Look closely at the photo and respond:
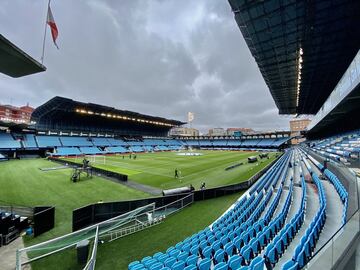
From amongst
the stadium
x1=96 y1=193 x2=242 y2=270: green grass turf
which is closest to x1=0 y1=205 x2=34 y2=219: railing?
the stadium

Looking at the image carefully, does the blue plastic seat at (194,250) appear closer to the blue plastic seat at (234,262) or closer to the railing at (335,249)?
the blue plastic seat at (234,262)

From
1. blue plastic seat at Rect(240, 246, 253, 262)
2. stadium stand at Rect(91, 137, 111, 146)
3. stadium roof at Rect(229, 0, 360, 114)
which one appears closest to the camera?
blue plastic seat at Rect(240, 246, 253, 262)

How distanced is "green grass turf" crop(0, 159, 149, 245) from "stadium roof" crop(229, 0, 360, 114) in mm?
18711

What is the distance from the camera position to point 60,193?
16719 millimetres

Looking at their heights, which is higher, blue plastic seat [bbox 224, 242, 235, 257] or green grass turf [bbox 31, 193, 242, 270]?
blue plastic seat [bbox 224, 242, 235, 257]

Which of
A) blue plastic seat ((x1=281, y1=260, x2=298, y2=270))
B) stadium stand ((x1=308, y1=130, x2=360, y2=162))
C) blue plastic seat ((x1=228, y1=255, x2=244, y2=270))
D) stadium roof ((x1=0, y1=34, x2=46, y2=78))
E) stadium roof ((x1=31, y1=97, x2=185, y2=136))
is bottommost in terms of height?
blue plastic seat ((x1=228, y1=255, x2=244, y2=270))

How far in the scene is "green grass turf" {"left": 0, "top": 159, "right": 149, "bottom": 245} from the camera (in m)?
12.5

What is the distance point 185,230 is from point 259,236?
16.3 ft

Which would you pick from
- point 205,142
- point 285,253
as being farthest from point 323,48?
point 205,142

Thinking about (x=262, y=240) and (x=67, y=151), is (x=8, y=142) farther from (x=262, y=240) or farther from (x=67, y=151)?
(x=262, y=240)

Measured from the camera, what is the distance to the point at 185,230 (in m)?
10.3

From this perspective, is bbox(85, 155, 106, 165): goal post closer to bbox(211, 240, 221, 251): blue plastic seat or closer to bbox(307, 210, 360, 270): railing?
bbox(211, 240, 221, 251): blue plastic seat

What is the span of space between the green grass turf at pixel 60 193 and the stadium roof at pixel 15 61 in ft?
28.4

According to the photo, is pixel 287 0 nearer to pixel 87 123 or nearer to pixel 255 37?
pixel 255 37
